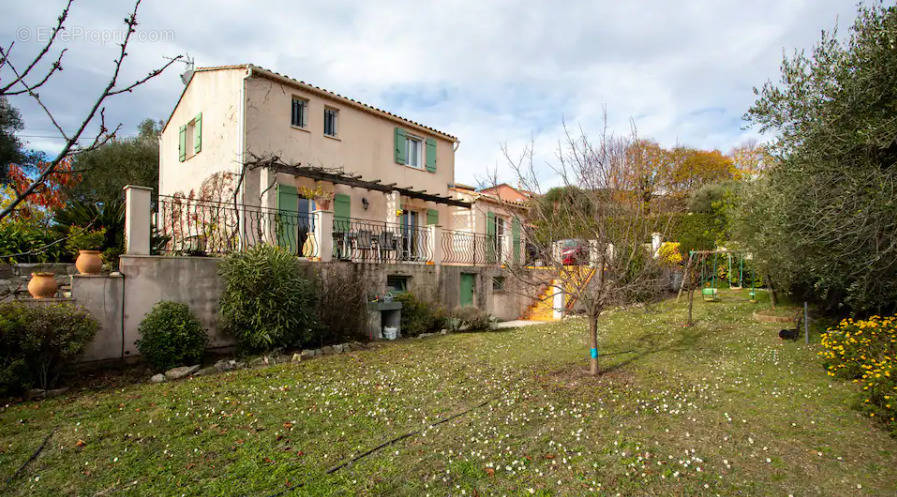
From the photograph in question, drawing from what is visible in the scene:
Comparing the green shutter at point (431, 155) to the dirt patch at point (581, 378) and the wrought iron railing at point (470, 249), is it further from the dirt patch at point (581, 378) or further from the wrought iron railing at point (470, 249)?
the dirt patch at point (581, 378)

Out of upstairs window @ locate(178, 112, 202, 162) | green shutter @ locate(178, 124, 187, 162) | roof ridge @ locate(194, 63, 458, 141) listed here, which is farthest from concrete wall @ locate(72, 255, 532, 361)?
green shutter @ locate(178, 124, 187, 162)

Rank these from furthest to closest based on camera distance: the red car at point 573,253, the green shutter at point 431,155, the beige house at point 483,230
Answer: the green shutter at point 431,155
the beige house at point 483,230
the red car at point 573,253

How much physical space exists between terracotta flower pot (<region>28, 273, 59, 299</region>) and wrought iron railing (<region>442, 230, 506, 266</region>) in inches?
327

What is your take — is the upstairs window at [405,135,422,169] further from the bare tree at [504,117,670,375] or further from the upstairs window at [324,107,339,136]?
the bare tree at [504,117,670,375]

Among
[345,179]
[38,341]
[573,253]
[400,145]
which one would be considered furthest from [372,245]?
[38,341]

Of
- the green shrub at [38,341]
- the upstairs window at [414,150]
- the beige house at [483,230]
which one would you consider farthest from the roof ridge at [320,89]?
the green shrub at [38,341]

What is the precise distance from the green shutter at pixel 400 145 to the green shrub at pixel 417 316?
6597mm

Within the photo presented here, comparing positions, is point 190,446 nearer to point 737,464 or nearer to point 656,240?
point 737,464

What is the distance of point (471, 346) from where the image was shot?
8.77 meters

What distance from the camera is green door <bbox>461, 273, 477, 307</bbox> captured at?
503 inches

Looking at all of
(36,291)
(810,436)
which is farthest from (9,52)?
(36,291)

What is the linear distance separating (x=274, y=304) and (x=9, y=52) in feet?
20.3

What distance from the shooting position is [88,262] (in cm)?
643

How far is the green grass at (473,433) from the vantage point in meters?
3.36
